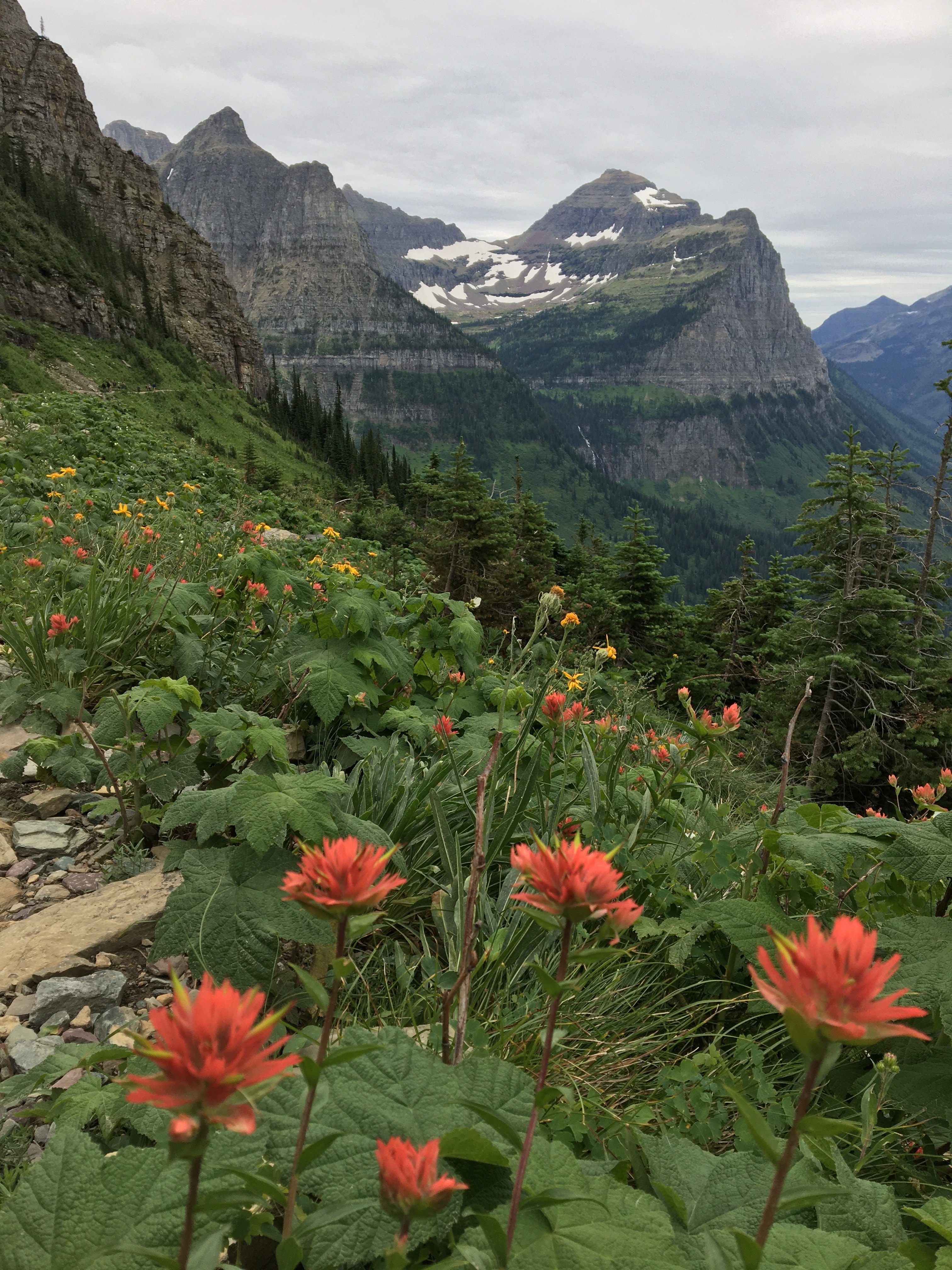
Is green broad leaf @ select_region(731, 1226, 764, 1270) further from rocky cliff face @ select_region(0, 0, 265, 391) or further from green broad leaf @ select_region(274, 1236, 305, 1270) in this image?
rocky cliff face @ select_region(0, 0, 265, 391)

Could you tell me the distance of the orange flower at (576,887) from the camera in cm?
87

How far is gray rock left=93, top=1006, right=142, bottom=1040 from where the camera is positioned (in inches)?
75.5

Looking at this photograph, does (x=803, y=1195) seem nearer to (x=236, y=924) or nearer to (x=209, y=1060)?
(x=209, y=1060)

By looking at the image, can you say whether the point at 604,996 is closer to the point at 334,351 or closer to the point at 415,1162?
the point at 415,1162

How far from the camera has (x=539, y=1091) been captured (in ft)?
2.78

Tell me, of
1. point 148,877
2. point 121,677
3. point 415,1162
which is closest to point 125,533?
point 121,677

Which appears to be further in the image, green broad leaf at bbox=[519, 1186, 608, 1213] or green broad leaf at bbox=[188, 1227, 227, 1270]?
green broad leaf at bbox=[519, 1186, 608, 1213]

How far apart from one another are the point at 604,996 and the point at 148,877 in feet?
5.38

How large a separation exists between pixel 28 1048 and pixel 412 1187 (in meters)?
1.65

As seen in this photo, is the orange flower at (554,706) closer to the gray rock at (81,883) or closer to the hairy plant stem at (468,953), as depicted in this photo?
the hairy plant stem at (468,953)

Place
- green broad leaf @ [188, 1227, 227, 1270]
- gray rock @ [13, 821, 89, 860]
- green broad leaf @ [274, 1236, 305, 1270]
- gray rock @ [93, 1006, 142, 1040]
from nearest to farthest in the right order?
1. green broad leaf @ [188, 1227, 227, 1270]
2. green broad leaf @ [274, 1236, 305, 1270]
3. gray rock @ [93, 1006, 142, 1040]
4. gray rock @ [13, 821, 89, 860]

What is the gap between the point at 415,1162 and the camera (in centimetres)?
81

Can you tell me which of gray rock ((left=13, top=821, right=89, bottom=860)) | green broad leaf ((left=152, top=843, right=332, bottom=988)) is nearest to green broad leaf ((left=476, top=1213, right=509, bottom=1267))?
green broad leaf ((left=152, top=843, right=332, bottom=988))

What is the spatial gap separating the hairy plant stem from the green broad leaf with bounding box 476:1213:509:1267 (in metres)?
0.35
